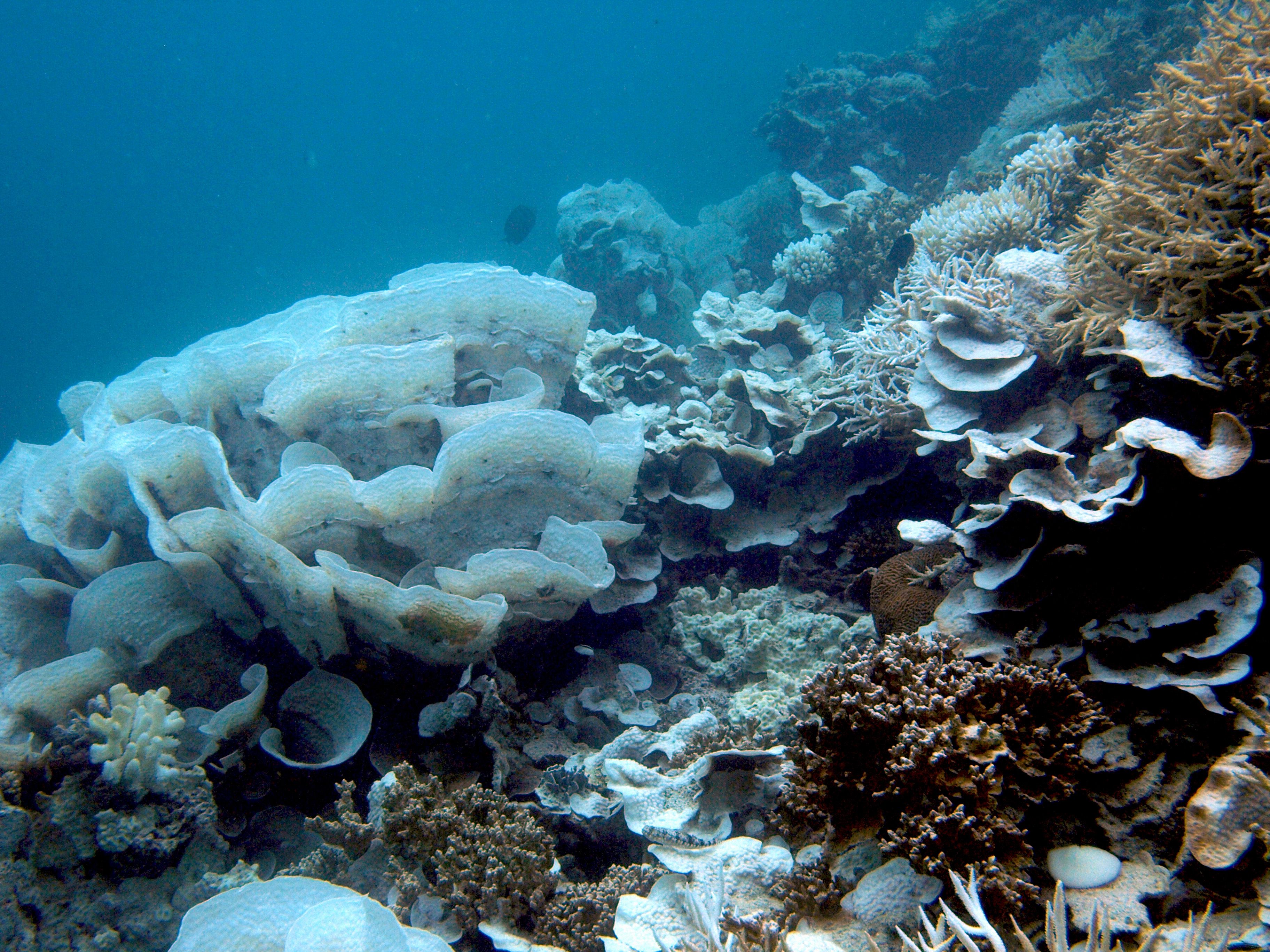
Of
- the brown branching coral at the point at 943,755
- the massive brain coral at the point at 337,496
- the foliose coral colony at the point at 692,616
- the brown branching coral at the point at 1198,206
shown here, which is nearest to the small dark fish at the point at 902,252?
the foliose coral colony at the point at 692,616

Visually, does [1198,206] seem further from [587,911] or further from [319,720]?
[319,720]

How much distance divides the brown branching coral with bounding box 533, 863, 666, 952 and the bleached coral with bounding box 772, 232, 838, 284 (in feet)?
20.3

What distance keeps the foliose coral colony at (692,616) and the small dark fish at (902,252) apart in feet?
3.20

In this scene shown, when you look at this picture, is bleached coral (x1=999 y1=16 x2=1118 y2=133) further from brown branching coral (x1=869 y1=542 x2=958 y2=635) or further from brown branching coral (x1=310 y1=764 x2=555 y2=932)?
brown branching coral (x1=310 y1=764 x2=555 y2=932)

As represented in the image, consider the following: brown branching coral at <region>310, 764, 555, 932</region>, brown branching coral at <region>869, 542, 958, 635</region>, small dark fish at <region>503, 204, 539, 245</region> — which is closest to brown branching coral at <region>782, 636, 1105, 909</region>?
brown branching coral at <region>869, 542, 958, 635</region>

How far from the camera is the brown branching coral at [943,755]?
5.16ft

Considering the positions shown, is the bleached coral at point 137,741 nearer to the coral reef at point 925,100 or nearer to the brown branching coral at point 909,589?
the brown branching coral at point 909,589

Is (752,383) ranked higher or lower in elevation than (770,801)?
higher

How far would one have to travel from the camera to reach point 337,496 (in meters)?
2.67

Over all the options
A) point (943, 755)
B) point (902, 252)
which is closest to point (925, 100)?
point (902, 252)

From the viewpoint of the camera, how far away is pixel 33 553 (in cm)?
333

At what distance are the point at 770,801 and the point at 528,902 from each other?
89 cm

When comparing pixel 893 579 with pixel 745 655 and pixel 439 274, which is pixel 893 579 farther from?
pixel 439 274

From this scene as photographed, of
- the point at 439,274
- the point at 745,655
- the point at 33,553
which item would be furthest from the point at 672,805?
the point at 33,553
